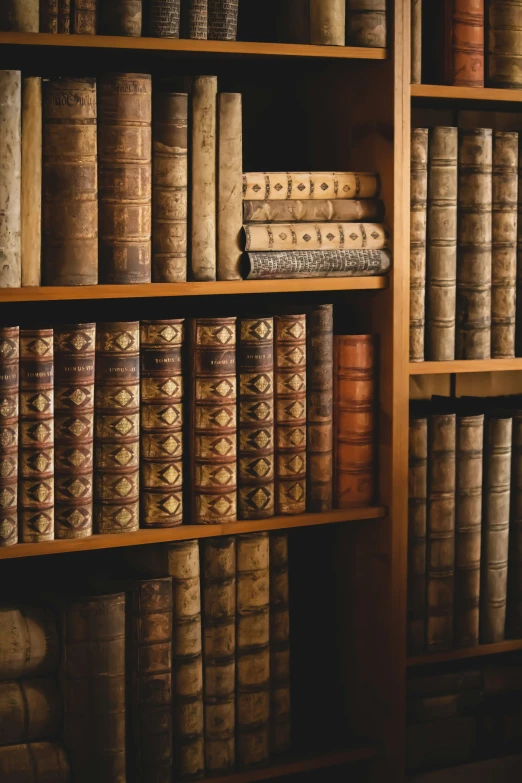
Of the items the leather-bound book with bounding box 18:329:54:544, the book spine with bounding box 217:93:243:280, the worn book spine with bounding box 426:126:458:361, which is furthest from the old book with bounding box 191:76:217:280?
the worn book spine with bounding box 426:126:458:361

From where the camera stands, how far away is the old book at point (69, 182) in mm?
1237

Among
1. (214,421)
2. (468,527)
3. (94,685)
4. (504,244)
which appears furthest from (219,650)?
(504,244)

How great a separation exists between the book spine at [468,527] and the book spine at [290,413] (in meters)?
0.29

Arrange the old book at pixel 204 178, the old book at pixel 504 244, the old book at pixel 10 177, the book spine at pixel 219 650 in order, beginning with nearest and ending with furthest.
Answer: the old book at pixel 10 177 → the old book at pixel 204 178 → the book spine at pixel 219 650 → the old book at pixel 504 244

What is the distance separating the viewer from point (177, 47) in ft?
4.13

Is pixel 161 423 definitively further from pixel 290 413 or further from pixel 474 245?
pixel 474 245

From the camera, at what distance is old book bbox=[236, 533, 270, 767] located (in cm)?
143

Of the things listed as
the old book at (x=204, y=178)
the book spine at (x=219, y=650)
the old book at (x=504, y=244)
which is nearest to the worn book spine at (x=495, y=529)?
the old book at (x=504, y=244)

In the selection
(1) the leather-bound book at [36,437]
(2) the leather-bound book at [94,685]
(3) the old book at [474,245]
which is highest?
(3) the old book at [474,245]

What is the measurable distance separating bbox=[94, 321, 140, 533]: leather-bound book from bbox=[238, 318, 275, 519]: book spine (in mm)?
157

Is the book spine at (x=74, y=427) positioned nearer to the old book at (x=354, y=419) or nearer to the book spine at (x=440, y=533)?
the old book at (x=354, y=419)

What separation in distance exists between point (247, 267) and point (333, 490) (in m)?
0.38

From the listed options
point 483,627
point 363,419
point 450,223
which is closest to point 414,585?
point 483,627

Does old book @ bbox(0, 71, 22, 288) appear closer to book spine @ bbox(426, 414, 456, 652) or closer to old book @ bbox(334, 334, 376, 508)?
old book @ bbox(334, 334, 376, 508)
